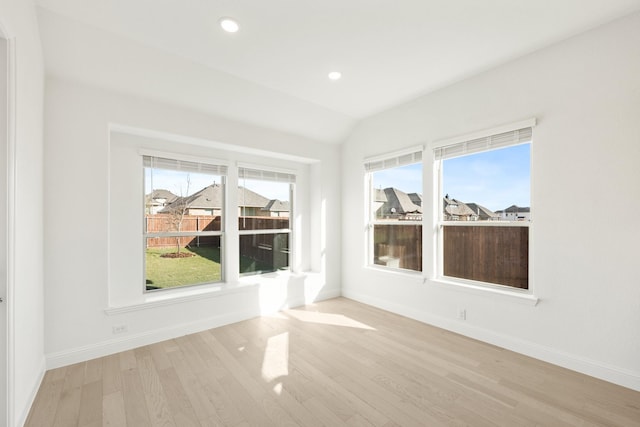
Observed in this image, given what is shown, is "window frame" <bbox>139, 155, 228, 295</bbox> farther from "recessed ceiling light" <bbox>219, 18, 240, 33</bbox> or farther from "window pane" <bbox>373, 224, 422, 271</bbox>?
"window pane" <bbox>373, 224, 422, 271</bbox>

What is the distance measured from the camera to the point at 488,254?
3178mm

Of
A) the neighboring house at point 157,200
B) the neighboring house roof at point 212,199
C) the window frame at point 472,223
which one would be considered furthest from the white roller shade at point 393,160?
the neighboring house at point 157,200

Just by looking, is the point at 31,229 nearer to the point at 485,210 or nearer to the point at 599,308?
the point at 485,210

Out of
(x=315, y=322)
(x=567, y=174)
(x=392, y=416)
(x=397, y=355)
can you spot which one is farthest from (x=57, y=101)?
(x=567, y=174)

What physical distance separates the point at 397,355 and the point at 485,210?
1.86 metres

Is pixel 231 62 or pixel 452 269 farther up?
pixel 231 62

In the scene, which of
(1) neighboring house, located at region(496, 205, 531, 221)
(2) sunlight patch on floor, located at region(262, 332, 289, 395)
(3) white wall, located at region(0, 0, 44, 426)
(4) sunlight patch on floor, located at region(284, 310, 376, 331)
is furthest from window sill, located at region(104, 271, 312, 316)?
(1) neighboring house, located at region(496, 205, 531, 221)

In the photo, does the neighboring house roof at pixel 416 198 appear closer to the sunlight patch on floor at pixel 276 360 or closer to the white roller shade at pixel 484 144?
the white roller shade at pixel 484 144

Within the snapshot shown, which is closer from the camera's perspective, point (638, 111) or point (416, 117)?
point (638, 111)

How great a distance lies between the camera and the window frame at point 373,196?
3.75m

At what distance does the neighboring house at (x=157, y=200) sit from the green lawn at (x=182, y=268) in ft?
1.59

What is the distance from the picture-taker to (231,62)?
9.34ft

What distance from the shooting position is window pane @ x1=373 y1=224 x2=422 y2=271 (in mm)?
3891

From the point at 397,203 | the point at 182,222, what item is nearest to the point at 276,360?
the point at 182,222
